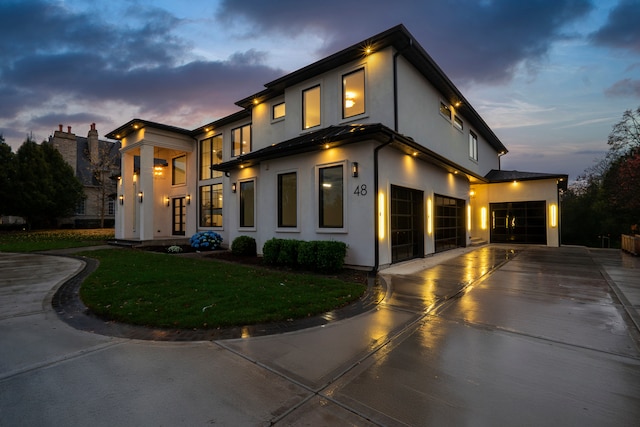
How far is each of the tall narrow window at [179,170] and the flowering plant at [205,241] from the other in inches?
213

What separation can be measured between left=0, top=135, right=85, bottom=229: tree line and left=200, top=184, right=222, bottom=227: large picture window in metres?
19.9

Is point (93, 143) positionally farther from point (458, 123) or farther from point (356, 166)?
point (458, 123)

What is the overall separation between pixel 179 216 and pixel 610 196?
98.9 feet

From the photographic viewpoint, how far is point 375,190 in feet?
25.0

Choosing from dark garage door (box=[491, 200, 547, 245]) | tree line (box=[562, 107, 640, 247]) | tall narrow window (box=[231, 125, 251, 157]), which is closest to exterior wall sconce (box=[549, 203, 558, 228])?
dark garage door (box=[491, 200, 547, 245])

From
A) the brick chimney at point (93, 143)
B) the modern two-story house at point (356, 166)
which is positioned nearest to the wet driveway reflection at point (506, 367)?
the modern two-story house at point (356, 166)

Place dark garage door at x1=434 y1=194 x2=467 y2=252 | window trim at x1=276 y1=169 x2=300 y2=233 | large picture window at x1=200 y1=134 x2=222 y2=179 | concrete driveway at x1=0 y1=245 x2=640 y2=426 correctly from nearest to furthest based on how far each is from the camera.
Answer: concrete driveway at x1=0 y1=245 x2=640 y2=426, window trim at x1=276 y1=169 x2=300 y2=233, dark garage door at x1=434 y1=194 x2=467 y2=252, large picture window at x1=200 y1=134 x2=222 y2=179

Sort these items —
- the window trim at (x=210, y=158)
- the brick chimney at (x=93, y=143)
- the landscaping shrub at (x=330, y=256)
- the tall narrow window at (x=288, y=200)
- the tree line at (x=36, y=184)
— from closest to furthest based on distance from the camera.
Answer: the landscaping shrub at (x=330, y=256)
the tall narrow window at (x=288, y=200)
the window trim at (x=210, y=158)
the tree line at (x=36, y=184)
the brick chimney at (x=93, y=143)

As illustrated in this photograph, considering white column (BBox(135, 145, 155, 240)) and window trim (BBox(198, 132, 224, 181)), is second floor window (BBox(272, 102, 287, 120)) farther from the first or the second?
white column (BBox(135, 145, 155, 240))

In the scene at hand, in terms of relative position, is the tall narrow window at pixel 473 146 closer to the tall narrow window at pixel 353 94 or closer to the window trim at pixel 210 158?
the tall narrow window at pixel 353 94

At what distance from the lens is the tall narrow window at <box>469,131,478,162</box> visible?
15566 mm

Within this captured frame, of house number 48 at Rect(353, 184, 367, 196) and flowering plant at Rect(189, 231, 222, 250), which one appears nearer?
house number 48 at Rect(353, 184, 367, 196)

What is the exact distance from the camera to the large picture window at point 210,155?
15.8 metres

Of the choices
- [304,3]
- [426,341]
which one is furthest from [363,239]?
[304,3]
